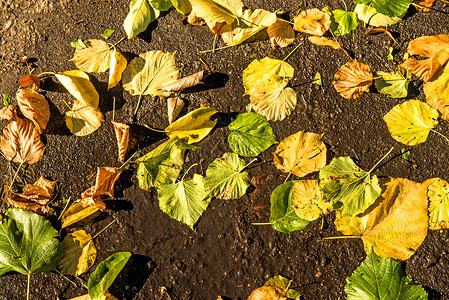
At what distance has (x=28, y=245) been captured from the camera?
5.19ft

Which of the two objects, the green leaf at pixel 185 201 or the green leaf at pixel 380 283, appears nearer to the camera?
the green leaf at pixel 380 283

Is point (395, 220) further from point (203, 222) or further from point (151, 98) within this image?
point (151, 98)

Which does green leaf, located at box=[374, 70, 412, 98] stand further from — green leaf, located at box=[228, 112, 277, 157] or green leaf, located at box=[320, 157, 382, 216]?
green leaf, located at box=[228, 112, 277, 157]

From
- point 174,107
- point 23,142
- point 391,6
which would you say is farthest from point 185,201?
point 391,6

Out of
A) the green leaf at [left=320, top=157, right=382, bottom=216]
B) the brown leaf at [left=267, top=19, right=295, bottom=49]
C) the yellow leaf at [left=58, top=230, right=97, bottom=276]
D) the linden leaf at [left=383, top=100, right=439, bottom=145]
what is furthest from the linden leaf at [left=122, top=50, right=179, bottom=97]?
the linden leaf at [left=383, top=100, right=439, bottom=145]

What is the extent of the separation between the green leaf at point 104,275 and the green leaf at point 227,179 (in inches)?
21.7

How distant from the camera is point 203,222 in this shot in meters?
1.62

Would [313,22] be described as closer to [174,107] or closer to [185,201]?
[174,107]

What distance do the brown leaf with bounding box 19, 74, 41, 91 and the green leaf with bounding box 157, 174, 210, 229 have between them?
34.4 inches

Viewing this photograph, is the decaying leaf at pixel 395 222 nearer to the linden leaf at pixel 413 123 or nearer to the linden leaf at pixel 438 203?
the linden leaf at pixel 438 203

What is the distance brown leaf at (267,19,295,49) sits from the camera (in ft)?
5.41

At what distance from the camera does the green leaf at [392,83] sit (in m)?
1.58

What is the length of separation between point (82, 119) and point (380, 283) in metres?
1.67

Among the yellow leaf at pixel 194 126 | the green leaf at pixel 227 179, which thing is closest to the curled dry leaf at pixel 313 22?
the yellow leaf at pixel 194 126
